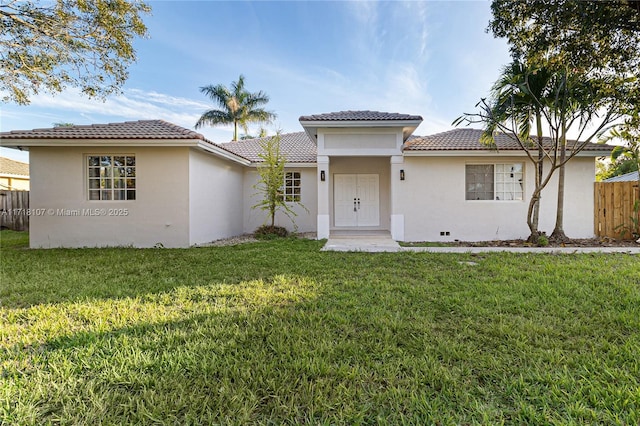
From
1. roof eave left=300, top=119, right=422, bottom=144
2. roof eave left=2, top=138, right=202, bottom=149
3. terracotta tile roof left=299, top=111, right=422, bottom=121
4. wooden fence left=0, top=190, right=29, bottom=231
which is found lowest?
wooden fence left=0, top=190, right=29, bottom=231

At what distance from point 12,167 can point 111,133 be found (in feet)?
78.9

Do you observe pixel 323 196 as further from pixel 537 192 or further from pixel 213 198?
pixel 537 192

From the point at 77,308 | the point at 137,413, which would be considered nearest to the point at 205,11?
the point at 77,308

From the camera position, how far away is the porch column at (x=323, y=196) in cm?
1062

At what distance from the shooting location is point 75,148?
9711 millimetres

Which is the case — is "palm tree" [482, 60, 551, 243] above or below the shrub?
above

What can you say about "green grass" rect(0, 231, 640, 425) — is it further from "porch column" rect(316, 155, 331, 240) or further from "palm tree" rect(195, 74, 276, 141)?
"palm tree" rect(195, 74, 276, 141)

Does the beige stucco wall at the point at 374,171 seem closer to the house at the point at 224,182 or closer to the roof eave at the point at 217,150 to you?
the house at the point at 224,182

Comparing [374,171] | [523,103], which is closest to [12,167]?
[374,171]

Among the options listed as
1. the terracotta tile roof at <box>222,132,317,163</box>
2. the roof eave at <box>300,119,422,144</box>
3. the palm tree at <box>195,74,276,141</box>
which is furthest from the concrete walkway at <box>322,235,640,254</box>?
the palm tree at <box>195,74,276,141</box>

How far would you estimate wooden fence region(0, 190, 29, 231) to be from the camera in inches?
594

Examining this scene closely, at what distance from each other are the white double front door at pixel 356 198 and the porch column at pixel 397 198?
8.75 feet

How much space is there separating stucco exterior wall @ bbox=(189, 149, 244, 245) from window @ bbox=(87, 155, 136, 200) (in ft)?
7.08

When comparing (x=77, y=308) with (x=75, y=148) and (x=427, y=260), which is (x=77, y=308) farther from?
(x=75, y=148)
